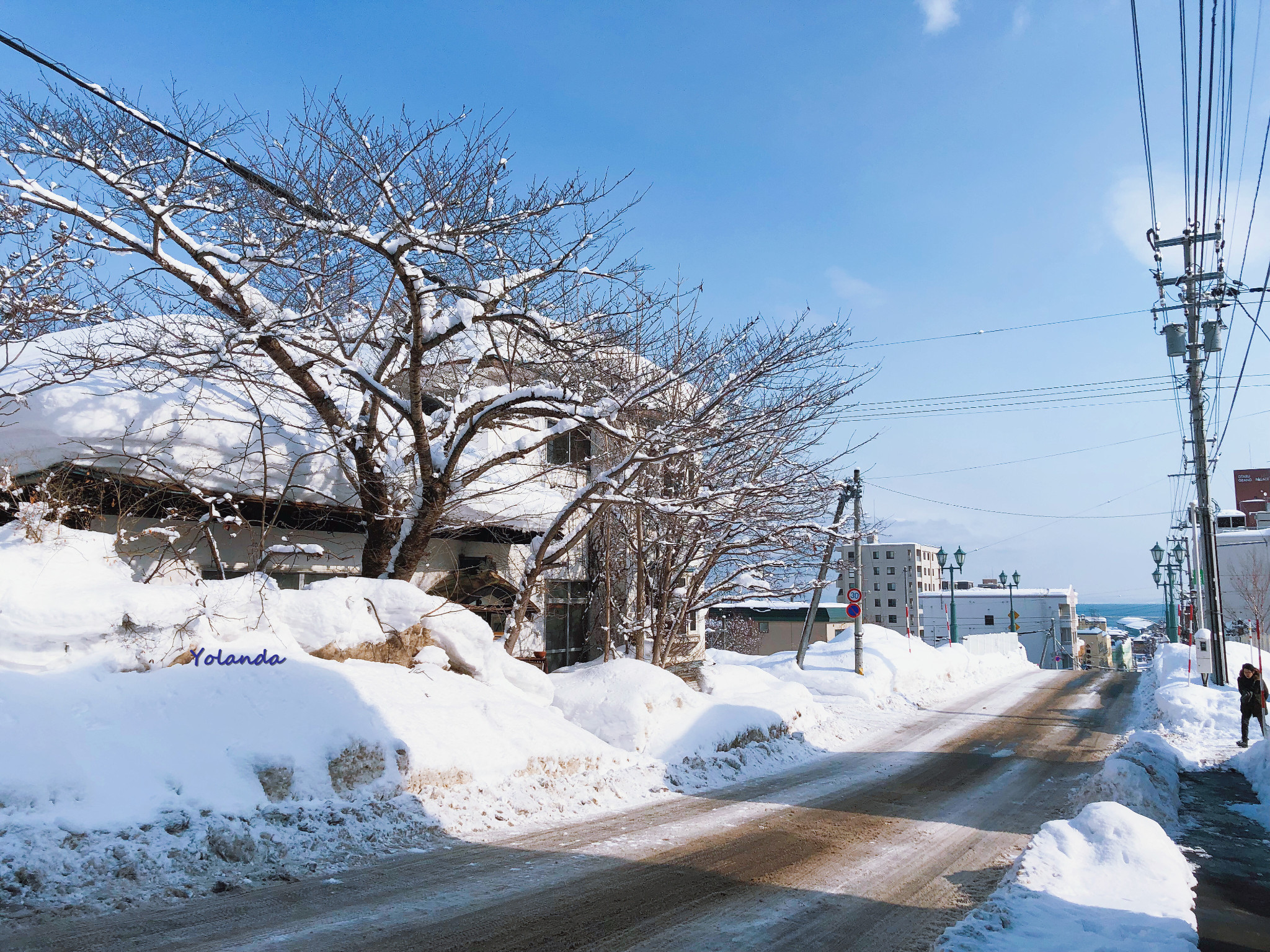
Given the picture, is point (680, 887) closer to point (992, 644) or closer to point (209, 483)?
point (209, 483)

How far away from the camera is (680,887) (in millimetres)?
6137

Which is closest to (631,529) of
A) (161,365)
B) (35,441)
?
(161,365)

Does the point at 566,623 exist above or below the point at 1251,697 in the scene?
above

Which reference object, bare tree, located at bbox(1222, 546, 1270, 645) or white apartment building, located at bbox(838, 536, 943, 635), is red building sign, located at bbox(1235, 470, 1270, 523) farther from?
white apartment building, located at bbox(838, 536, 943, 635)

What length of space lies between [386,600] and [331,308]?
15.2 ft

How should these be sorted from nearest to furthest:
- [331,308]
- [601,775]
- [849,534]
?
[601,775], [331,308], [849,534]

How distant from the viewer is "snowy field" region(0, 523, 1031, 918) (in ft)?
19.0

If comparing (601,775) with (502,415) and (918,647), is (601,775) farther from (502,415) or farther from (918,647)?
(918,647)

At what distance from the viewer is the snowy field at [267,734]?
228 inches

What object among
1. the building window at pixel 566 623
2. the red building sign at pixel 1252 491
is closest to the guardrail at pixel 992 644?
the building window at pixel 566 623

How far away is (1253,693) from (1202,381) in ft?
34.6

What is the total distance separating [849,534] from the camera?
16656 mm

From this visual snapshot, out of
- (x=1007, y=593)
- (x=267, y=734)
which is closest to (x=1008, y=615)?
(x=1007, y=593)

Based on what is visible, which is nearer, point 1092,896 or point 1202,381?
point 1092,896
